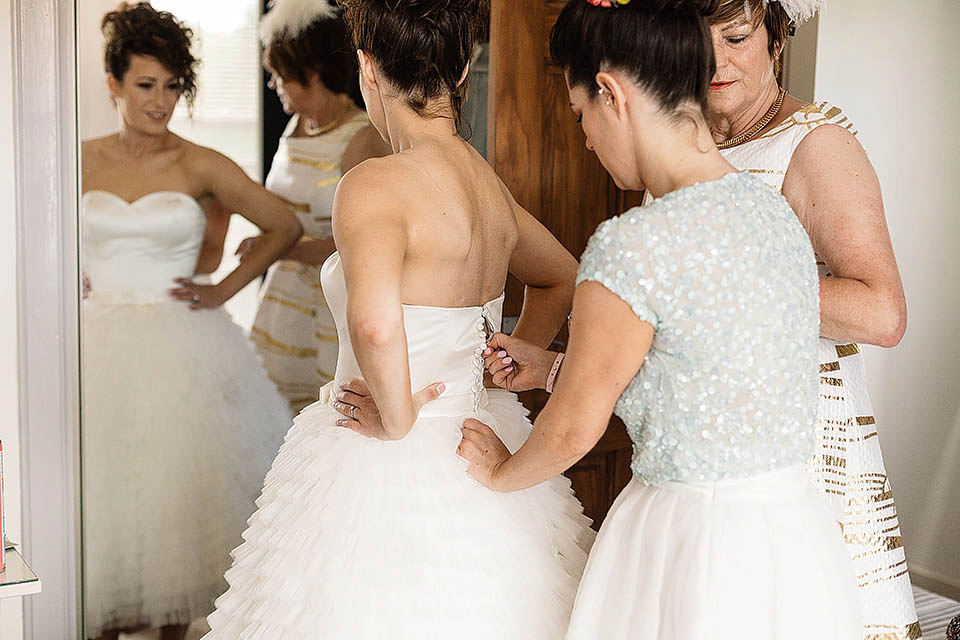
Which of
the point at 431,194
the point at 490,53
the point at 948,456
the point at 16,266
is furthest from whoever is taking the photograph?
the point at 948,456

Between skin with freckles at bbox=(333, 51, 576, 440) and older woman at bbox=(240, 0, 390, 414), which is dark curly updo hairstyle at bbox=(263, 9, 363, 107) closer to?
older woman at bbox=(240, 0, 390, 414)

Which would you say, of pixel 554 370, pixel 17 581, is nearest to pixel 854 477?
pixel 554 370

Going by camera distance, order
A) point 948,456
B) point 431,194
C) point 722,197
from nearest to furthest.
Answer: point 722,197 → point 431,194 → point 948,456

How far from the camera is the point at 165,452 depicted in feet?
8.61

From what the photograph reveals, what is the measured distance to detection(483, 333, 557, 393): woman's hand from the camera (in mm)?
1782

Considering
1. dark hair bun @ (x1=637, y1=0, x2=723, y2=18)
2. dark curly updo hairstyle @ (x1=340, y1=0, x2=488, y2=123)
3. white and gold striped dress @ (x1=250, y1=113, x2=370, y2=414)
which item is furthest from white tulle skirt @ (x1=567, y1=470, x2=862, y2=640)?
white and gold striped dress @ (x1=250, y1=113, x2=370, y2=414)

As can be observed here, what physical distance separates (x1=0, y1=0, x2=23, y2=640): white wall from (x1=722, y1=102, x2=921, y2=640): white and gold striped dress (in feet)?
5.59

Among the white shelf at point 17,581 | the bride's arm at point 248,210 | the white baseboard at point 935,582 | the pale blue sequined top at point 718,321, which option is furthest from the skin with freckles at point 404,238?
the white baseboard at point 935,582

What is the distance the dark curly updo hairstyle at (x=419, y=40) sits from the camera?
1624mm

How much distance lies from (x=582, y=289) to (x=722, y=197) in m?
0.22

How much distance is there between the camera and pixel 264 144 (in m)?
2.64

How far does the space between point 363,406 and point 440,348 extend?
165mm

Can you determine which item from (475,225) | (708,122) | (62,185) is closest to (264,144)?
(62,185)

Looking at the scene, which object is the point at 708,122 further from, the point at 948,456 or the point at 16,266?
the point at 948,456
